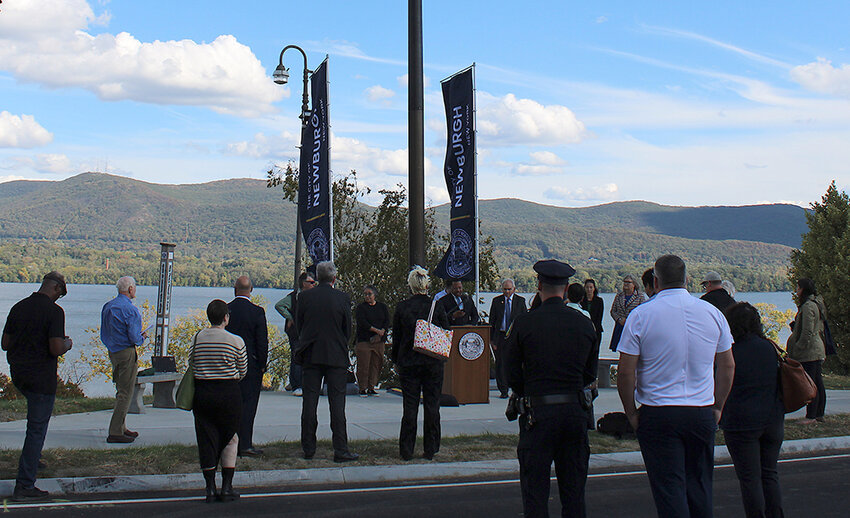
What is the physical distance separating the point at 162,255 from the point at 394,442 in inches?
310

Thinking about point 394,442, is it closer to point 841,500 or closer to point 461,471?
point 461,471

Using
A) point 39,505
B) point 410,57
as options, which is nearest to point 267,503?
point 39,505

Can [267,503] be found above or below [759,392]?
below

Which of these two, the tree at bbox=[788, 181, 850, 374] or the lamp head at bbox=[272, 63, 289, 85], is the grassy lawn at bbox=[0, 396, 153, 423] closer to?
the lamp head at bbox=[272, 63, 289, 85]

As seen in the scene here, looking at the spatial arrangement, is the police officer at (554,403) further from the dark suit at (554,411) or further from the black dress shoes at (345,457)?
the black dress shoes at (345,457)

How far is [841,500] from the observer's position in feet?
23.3

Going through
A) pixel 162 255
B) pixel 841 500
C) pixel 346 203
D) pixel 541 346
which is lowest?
pixel 841 500

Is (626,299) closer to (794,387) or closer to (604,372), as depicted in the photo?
(604,372)

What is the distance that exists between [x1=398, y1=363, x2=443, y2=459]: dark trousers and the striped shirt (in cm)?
200

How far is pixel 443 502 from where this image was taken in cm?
695

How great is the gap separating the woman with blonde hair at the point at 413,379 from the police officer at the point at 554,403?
11.0ft

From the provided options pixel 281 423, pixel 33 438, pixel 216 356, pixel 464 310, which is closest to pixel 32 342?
pixel 33 438

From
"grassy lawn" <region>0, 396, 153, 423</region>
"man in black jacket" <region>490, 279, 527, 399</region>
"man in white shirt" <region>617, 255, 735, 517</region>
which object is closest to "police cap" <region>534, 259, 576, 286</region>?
"man in white shirt" <region>617, 255, 735, 517</region>

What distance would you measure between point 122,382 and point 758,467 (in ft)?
22.2
